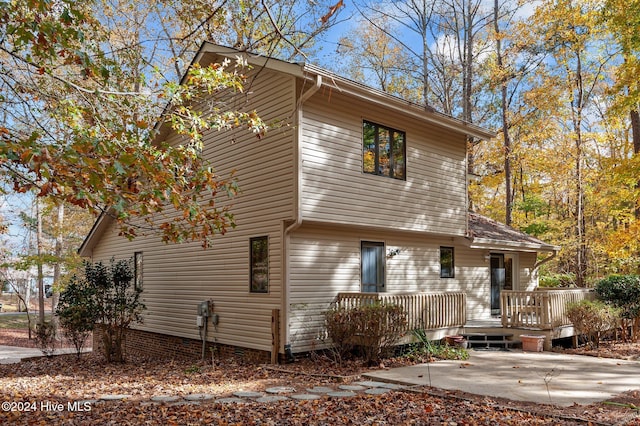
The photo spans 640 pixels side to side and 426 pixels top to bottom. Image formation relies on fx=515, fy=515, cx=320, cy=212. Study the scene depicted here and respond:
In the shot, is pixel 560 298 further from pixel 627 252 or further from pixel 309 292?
pixel 309 292

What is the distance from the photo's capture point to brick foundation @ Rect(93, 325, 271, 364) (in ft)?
38.5

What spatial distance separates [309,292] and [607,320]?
8.31m

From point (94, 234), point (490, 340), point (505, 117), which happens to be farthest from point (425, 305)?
point (505, 117)

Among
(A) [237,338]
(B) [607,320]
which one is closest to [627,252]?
(B) [607,320]

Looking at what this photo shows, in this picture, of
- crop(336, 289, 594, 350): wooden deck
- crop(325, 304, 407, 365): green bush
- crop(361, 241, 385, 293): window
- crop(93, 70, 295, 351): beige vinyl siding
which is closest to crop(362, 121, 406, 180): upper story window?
crop(361, 241, 385, 293): window

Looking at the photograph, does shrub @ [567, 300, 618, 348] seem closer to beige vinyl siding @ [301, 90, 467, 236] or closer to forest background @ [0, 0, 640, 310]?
forest background @ [0, 0, 640, 310]

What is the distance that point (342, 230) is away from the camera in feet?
40.3

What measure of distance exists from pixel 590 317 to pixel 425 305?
15.7ft

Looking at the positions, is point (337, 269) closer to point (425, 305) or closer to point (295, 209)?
point (295, 209)

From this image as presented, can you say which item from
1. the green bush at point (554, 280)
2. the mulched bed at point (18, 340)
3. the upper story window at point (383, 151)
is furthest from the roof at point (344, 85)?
the mulched bed at point (18, 340)

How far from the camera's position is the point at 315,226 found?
1170 cm

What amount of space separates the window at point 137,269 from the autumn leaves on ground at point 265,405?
20.3 feet

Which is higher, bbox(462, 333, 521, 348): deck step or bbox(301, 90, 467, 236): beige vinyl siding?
bbox(301, 90, 467, 236): beige vinyl siding

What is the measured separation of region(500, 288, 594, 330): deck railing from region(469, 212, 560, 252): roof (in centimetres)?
208
